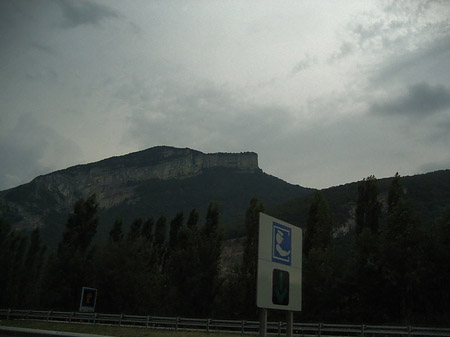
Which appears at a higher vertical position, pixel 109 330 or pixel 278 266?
pixel 278 266

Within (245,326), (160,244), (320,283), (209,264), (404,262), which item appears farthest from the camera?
(160,244)

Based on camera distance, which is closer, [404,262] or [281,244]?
[281,244]

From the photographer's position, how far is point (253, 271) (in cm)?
4656

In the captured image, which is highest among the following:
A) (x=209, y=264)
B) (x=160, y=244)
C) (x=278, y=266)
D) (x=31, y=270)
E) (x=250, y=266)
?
(x=160, y=244)

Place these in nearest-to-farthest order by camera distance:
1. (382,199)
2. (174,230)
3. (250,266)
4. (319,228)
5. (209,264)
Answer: (250,266), (319,228), (209,264), (174,230), (382,199)

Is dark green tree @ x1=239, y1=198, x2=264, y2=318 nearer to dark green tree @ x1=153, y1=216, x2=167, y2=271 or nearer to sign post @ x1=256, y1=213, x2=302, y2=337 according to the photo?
dark green tree @ x1=153, y1=216, x2=167, y2=271

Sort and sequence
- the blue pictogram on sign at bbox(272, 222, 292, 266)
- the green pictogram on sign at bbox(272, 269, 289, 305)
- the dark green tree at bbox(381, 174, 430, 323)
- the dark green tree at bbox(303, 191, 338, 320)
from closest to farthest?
the green pictogram on sign at bbox(272, 269, 289, 305) → the blue pictogram on sign at bbox(272, 222, 292, 266) → the dark green tree at bbox(381, 174, 430, 323) → the dark green tree at bbox(303, 191, 338, 320)

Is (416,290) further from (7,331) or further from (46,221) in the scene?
(46,221)

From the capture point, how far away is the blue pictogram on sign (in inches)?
449

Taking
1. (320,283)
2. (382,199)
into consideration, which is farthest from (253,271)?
(382,199)

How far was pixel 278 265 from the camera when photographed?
1147cm

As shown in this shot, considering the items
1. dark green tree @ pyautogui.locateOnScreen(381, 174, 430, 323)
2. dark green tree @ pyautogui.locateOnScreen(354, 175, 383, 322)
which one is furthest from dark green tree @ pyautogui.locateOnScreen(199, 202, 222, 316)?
dark green tree @ pyautogui.locateOnScreen(381, 174, 430, 323)

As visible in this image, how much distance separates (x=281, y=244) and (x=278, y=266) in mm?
575

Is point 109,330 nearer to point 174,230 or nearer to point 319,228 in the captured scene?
point 319,228
